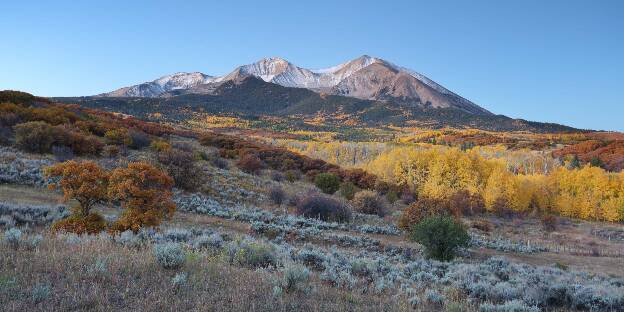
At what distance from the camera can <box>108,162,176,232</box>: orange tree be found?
1442 cm

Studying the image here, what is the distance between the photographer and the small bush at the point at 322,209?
2919cm

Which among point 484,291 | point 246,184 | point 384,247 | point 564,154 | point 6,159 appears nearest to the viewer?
point 484,291

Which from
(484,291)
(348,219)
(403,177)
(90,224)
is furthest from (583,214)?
(90,224)

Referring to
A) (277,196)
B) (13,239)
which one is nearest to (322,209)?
(277,196)

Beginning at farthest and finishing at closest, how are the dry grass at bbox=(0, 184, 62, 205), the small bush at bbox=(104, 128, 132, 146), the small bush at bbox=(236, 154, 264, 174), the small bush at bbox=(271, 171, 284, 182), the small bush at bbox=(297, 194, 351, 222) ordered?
the small bush at bbox=(236, 154, 264, 174)
the small bush at bbox=(271, 171, 284, 182)
the small bush at bbox=(104, 128, 132, 146)
the small bush at bbox=(297, 194, 351, 222)
the dry grass at bbox=(0, 184, 62, 205)

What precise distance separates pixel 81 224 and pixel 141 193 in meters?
2.39

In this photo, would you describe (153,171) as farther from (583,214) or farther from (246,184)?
(583,214)

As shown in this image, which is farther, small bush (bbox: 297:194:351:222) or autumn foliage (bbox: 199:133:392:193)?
autumn foliage (bbox: 199:133:392:193)

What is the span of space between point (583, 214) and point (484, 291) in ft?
209

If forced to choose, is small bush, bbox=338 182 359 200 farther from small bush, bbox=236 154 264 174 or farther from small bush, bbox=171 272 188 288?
small bush, bbox=171 272 188 288

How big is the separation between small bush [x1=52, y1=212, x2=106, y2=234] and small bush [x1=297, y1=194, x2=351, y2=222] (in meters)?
16.4

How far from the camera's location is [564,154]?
12106 cm

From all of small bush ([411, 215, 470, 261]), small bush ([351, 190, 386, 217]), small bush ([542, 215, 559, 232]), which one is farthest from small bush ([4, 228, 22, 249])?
small bush ([542, 215, 559, 232])

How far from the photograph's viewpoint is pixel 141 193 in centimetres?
1487
